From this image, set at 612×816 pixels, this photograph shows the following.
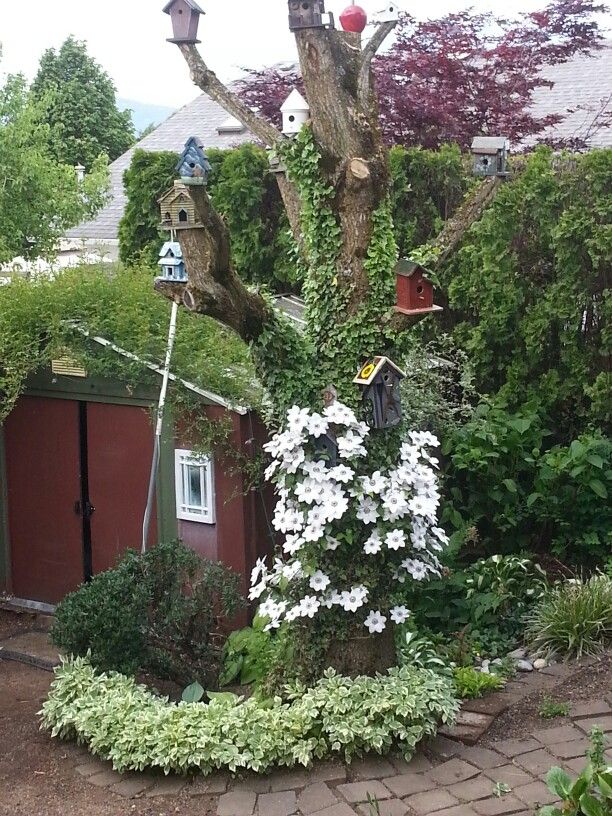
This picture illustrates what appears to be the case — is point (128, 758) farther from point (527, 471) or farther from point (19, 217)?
point (19, 217)

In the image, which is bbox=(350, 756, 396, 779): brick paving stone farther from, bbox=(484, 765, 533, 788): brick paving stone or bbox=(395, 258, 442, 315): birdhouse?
bbox=(395, 258, 442, 315): birdhouse

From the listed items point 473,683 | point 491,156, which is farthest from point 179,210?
point 473,683

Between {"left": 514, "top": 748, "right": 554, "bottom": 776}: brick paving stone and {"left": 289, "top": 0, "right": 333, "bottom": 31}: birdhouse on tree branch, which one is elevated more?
{"left": 289, "top": 0, "right": 333, "bottom": 31}: birdhouse on tree branch

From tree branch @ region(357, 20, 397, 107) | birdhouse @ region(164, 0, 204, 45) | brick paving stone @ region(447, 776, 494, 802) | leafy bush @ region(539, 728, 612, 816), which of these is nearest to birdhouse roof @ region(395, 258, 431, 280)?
tree branch @ region(357, 20, 397, 107)

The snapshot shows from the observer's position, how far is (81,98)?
25.7m

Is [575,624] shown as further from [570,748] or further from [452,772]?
[452,772]

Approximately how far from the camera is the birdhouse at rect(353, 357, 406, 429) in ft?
17.2

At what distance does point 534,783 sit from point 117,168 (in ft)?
53.2

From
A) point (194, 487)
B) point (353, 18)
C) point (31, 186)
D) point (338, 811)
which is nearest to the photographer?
point (338, 811)

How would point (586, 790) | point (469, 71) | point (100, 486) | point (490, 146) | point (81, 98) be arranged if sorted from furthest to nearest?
point (81, 98) → point (469, 71) → point (100, 486) → point (490, 146) → point (586, 790)

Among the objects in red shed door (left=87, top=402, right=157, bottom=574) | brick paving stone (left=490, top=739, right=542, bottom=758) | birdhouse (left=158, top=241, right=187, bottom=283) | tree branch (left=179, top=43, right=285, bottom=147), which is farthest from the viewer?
red shed door (left=87, top=402, right=157, bottom=574)

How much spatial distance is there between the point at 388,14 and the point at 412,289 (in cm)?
139

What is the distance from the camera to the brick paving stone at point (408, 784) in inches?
188

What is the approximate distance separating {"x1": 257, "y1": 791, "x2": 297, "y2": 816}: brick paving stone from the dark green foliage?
6.11 meters
